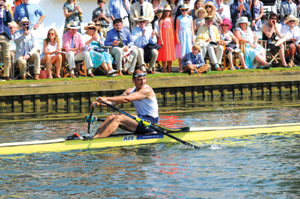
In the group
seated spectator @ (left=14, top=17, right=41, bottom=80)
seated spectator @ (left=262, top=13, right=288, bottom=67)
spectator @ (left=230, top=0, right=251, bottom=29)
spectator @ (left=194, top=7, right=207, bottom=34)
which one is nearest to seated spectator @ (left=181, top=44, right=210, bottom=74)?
spectator @ (left=194, top=7, right=207, bottom=34)

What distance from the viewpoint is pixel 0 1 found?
16.0m

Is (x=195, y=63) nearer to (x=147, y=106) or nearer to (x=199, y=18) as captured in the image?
(x=199, y=18)

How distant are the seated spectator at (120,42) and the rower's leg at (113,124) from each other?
596 centimetres

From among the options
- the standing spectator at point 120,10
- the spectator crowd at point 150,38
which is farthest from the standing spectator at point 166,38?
the standing spectator at point 120,10

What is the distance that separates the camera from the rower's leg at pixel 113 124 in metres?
11.3

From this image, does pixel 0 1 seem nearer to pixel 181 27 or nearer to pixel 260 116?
pixel 181 27

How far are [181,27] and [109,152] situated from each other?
7.56 m

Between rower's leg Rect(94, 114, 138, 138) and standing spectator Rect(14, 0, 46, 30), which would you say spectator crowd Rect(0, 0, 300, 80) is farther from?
rower's leg Rect(94, 114, 138, 138)

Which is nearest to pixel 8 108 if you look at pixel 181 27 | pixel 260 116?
pixel 181 27

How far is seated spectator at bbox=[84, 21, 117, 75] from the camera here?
17.1 meters

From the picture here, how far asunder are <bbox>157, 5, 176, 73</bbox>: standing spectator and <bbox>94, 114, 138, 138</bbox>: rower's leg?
6.82m

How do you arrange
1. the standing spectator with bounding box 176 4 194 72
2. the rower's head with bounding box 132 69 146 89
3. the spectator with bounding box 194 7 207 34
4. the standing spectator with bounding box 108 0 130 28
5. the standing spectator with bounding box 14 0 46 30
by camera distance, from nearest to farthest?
the rower's head with bounding box 132 69 146 89 → the standing spectator with bounding box 14 0 46 30 → the standing spectator with bounding box 176 4 194 72 → the standing spectator with bounding box 108 0 130 28 → the spectator with bounding box 194 7 207 34

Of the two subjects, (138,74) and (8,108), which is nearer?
(138,74)

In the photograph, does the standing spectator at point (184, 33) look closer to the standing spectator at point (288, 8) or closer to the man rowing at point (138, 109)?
the standing spectator at point (288, 8)
